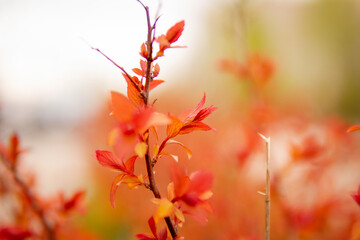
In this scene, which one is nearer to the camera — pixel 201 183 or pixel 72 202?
pixel 201 183

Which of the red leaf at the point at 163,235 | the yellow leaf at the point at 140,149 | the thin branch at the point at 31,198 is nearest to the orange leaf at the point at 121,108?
the yellow leaf at the point at 140,149

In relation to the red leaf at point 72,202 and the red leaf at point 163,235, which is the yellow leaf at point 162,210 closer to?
the red leaf at point 163,235

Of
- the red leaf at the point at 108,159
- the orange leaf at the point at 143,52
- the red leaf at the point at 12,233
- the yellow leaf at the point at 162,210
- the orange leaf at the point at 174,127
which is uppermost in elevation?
the orange leaf at the point at 143,52

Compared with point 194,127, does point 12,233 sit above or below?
below

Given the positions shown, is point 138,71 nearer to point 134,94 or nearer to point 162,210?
point 134,94

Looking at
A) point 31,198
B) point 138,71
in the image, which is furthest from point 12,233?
point 138,71

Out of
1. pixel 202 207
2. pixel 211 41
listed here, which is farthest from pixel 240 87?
pixel 202 207

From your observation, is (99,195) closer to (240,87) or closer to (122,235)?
(122,235)

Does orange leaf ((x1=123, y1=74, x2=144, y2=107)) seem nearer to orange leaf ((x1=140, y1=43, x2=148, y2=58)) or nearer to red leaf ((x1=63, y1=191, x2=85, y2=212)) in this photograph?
orange leaf ((x1=140, y1=43, x2=148, y2=58))

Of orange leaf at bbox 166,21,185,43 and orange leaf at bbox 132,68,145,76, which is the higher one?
orange leaf at bbox 166,21,185,43

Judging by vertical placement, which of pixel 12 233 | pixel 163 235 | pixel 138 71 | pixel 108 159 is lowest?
pixel 12 233

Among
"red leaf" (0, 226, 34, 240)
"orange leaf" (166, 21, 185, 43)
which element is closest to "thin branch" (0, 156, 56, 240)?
"red leaf" (0, 226, 34, 240)
